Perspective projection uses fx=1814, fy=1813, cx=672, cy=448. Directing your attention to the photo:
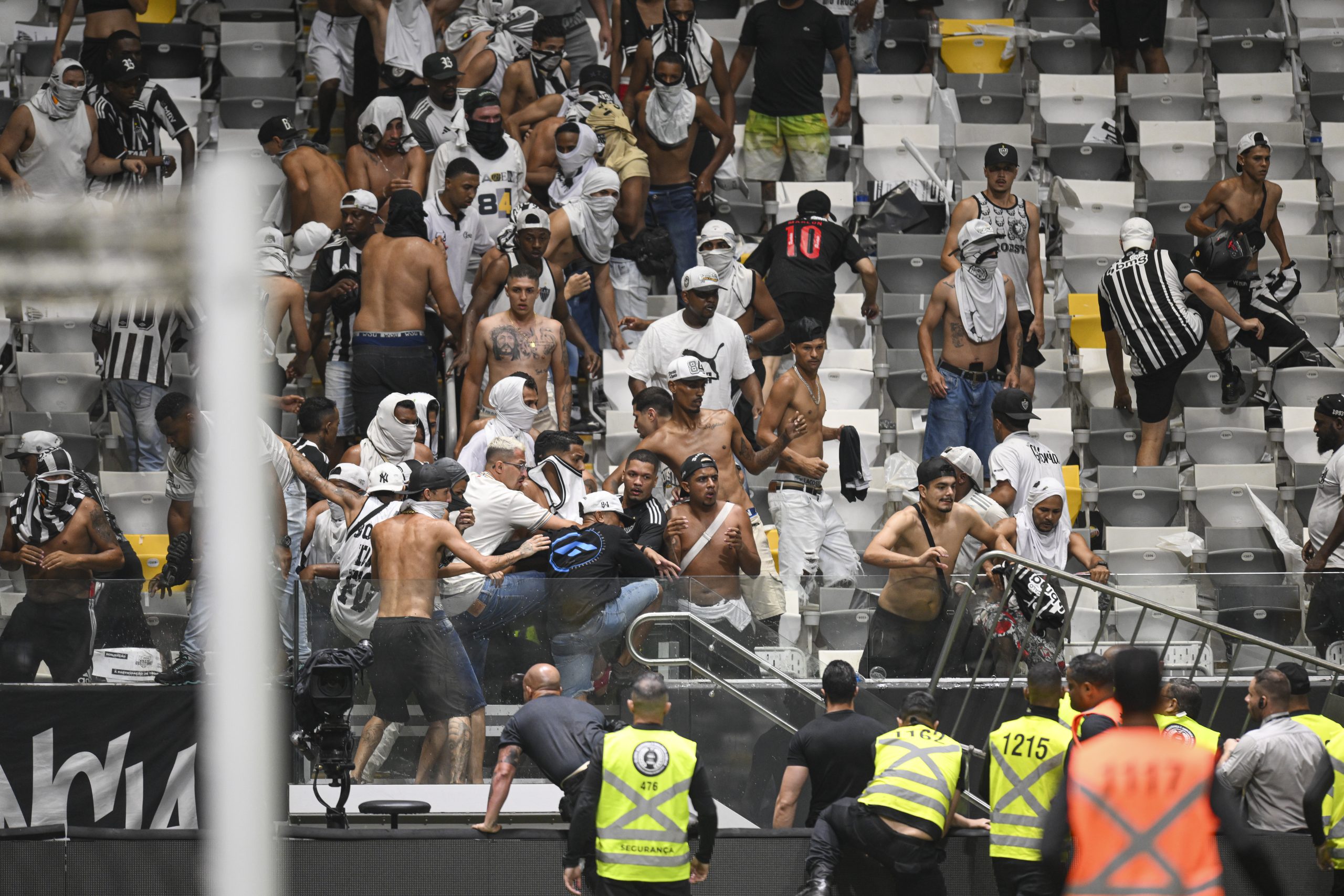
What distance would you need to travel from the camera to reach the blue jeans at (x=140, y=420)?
11961 millimetres

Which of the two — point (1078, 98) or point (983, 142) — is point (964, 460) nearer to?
point (983, 142)

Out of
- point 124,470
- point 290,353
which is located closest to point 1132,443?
point 290,353

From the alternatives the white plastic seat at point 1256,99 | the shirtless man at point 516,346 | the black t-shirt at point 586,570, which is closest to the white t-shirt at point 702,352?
the shirtless man at point 516,346

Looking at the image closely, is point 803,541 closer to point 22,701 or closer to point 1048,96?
point 22,701

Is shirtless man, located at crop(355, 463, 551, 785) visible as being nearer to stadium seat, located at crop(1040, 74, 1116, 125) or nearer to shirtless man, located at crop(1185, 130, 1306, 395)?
shirtless man, located at crop(1185, 130, 1306, 395)

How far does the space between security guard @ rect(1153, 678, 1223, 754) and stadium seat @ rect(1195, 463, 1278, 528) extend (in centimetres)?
304

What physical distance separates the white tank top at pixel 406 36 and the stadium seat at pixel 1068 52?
564 cm

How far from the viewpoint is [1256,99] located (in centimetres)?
1549

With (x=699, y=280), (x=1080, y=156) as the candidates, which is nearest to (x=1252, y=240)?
(x=1080, y=156)

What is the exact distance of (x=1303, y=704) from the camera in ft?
30.5

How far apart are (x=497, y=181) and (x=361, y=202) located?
994 millimetres

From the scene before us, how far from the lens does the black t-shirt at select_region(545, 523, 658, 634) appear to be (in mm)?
9414

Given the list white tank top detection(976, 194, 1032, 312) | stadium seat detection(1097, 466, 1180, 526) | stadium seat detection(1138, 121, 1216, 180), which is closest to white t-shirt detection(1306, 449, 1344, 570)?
stadium seat detection(1097, 466, 1180, 526)

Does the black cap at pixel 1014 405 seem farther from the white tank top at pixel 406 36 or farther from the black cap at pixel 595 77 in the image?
the white tank top at pixel 406 36
